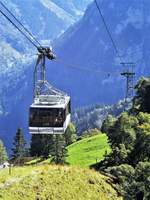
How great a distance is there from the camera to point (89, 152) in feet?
380

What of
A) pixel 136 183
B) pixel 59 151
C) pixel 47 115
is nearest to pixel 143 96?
pixel 59 151

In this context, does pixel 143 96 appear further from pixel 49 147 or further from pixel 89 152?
pixel 49 147

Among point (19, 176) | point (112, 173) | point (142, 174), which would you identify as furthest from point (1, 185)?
point (112, 173)

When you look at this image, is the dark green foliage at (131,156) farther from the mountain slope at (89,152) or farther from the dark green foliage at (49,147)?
the dark green foliage at (49,147)

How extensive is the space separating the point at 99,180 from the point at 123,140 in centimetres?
2895

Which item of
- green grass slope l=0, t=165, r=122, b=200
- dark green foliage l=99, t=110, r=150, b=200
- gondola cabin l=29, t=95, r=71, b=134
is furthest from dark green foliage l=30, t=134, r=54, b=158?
gondola cabin l=29, t=95, r=71, b=134

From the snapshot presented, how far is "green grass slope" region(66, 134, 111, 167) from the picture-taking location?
105 m

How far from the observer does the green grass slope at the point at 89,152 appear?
10488cm

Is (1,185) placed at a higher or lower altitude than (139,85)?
lower

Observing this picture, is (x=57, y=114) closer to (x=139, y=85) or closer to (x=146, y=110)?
(x=146, y=110)

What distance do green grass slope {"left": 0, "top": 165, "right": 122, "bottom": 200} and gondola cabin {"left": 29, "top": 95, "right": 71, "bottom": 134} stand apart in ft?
9.16

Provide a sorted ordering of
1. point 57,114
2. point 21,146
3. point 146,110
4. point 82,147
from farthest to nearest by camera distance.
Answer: point 21,146, point 82,147, point 146,110, point 57,114

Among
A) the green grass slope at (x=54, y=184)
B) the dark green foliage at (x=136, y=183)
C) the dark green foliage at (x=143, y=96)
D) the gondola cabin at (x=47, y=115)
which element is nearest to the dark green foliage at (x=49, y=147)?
the dark green foliage at (x=143, y=96)

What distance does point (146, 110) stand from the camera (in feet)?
313
